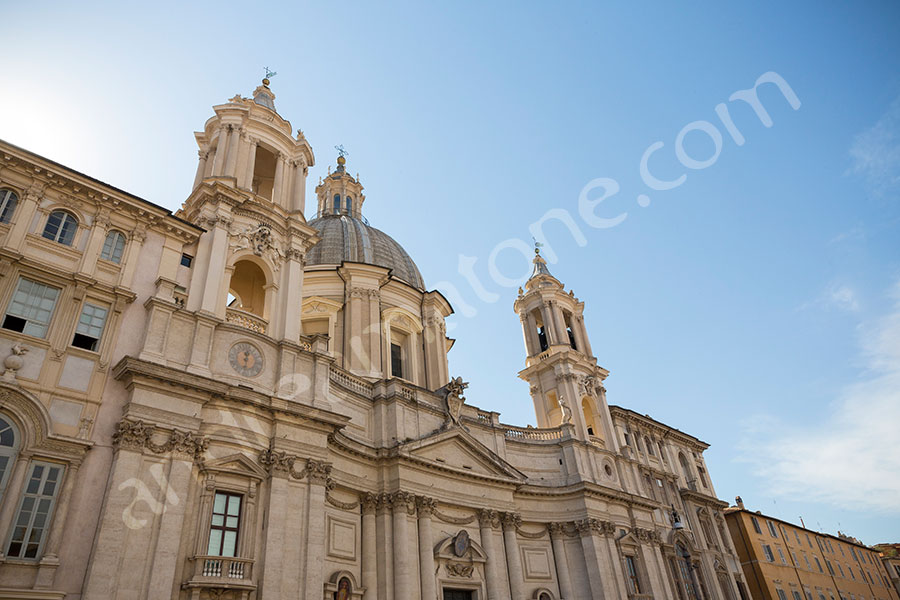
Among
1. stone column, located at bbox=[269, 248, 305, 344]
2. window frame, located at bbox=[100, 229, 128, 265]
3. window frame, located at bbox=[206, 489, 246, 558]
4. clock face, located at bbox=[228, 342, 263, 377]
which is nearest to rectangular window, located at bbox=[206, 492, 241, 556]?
window frame, located at bbox=[206, 489, 246, 558]

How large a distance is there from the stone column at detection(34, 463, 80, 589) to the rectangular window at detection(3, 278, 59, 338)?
156 inches

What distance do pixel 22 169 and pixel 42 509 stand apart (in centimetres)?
958

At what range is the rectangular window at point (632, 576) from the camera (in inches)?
1180

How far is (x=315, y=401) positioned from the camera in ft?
69.3

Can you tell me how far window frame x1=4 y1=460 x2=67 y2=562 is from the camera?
13.6 metres

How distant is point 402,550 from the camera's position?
74.2 ft

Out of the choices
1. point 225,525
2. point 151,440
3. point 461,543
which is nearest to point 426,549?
point 461,543

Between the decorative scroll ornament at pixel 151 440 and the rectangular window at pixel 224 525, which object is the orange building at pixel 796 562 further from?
the decorative scroll ornament at pixel 151 440

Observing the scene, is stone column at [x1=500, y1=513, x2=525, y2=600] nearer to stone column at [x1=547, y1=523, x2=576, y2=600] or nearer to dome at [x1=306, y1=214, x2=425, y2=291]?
stone column at [x1=547, y1=523, x2=576, y2=600]

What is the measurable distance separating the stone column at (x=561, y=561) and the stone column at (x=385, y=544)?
394 inches

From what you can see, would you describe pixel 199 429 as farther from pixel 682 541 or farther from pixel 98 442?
pixel 682 541

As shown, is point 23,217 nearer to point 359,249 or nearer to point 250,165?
point 250,165

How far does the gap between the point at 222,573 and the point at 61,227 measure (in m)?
11.1

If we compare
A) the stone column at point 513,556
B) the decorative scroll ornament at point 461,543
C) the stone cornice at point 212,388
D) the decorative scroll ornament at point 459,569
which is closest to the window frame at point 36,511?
the stone cornice at point 212,388
